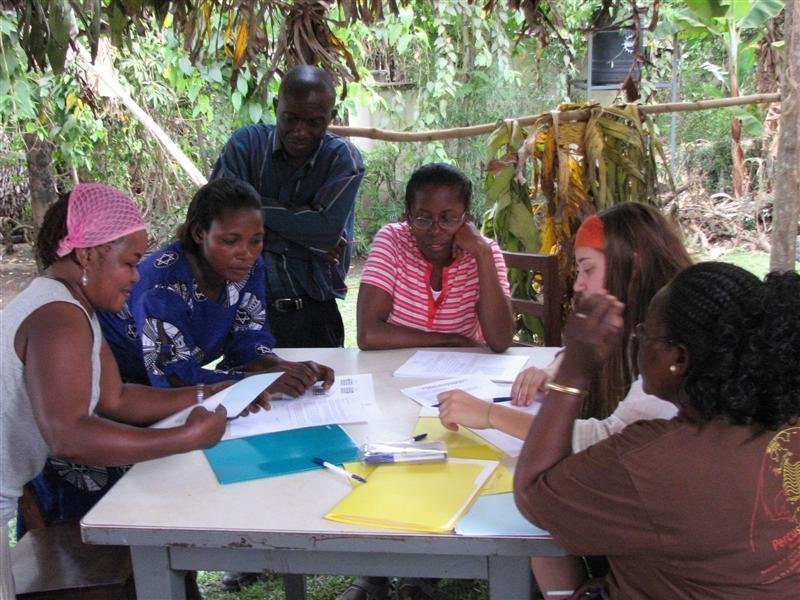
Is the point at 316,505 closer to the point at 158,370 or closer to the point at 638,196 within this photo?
the point at 158,370

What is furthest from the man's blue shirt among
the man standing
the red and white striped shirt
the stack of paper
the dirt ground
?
the dirt ground

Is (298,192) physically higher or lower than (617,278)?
higher

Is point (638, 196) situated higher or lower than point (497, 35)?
lower

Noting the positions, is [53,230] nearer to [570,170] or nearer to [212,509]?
[212,509]

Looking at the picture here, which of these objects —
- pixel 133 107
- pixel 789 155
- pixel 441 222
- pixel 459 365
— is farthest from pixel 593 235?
pixel 133 107

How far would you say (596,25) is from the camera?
11.0 ft

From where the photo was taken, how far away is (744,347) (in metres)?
1.18

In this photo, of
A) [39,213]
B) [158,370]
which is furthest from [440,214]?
[39,213]

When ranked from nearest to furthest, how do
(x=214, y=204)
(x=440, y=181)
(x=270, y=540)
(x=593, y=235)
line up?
(x=270, y=540) → (x=593, y=235) → (x=214, y=204) → (x=440, y=181)

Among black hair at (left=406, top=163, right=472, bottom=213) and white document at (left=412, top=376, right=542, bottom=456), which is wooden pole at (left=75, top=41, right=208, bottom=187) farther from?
white document at (left=412, top=376, right=542, bottom=456)

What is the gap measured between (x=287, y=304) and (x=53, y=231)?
1.46 meters

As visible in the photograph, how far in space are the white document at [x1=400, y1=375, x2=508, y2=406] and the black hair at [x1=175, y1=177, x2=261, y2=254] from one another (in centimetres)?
79

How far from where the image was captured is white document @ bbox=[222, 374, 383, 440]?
200 cm

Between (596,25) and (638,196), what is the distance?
0.85 meters
